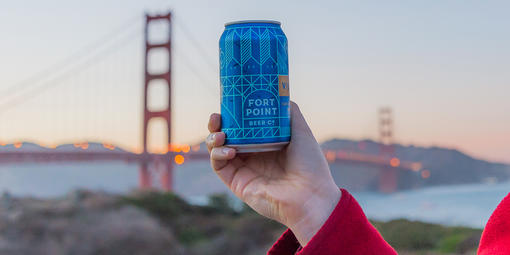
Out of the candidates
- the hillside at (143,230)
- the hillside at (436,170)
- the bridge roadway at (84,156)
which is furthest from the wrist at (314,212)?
the hillside at (436,170)

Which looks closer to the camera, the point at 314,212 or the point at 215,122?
the point at 314,212

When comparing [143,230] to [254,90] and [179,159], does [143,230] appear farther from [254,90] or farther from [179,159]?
[179,159]

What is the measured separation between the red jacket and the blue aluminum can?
0.25m

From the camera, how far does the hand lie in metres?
1.26

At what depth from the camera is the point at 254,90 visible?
51.9 inches

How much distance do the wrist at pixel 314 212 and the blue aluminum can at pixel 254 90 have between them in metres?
0.16

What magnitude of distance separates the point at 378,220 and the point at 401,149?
1385 cm

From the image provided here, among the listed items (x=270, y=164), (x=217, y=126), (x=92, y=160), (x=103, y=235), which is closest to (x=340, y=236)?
(x=270, y=164)

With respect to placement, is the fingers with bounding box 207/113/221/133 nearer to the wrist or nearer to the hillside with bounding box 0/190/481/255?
the wrist

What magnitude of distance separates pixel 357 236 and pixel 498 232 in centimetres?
28

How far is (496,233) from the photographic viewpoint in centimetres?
115

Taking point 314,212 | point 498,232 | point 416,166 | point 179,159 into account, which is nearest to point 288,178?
point 314,212

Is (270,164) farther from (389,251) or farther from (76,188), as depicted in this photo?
(76,188)

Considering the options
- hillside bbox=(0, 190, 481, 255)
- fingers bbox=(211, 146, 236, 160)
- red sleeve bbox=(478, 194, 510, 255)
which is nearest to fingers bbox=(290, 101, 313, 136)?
fingers bbox=(211, 146, 236, 160)
